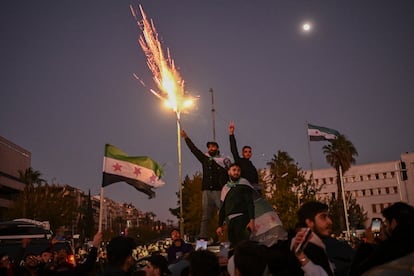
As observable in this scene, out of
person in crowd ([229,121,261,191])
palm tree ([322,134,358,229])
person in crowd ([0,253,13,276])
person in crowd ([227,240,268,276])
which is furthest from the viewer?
palm tree ([322,134,358,229])

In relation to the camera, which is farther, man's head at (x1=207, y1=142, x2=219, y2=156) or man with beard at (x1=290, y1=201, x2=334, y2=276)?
man's head at (x1=207, y1=142, x2=219, y2=156)

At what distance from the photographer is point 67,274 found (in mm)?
5086

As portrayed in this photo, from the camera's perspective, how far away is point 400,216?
10.5ft

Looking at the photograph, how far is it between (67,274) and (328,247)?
326 cm

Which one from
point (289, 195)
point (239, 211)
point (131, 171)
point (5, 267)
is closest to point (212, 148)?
point (239, 211)

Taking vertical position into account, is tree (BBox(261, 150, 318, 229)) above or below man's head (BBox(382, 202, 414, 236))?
above

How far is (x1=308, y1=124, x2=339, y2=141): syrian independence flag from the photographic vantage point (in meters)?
31.2

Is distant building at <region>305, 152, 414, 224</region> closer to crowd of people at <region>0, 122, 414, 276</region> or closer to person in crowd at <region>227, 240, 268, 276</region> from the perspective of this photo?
crowd of people at <region>0, 122, 414, 276</region>

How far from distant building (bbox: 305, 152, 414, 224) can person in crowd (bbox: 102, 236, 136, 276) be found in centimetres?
8421

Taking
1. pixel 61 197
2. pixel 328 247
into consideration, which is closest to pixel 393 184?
pixel 61 197

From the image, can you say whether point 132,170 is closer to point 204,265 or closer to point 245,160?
point 245,160

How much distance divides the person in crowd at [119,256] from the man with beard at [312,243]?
1.76m

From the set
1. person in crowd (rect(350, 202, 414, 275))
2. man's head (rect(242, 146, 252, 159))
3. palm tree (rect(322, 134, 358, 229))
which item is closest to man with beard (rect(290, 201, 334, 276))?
person in crowd (rect(350, 202, 414, 275))

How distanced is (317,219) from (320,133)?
28.2 metres
